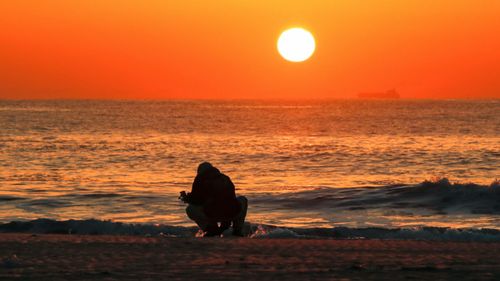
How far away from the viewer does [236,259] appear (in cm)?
1088

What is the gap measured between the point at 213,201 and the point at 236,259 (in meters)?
3.43

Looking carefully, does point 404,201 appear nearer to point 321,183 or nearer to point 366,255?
point 321,183

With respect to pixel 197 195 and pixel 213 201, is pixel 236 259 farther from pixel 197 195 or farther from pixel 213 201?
pixel 197 195

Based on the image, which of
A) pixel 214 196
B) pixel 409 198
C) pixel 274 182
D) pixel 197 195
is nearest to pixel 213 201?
pixel 214 196

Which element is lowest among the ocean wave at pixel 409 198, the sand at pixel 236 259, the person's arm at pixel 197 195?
the sand at pixel 236 259

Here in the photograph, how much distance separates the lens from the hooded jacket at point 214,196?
1420 centimetres

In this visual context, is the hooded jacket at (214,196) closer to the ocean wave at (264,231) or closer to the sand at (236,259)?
the sand at (236,259)

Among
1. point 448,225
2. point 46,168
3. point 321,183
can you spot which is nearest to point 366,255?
point 448,225

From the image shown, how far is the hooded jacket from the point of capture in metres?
14.2

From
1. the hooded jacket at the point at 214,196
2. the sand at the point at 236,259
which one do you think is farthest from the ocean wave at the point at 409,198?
the sand at the point at 236,259

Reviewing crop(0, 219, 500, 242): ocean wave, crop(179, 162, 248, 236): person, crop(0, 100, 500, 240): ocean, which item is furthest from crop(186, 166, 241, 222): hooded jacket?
crop(0, 100, 500, 240): ocean

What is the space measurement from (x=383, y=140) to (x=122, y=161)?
24.5 meters

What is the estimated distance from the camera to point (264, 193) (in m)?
24.8

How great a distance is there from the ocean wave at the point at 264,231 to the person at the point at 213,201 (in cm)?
96
